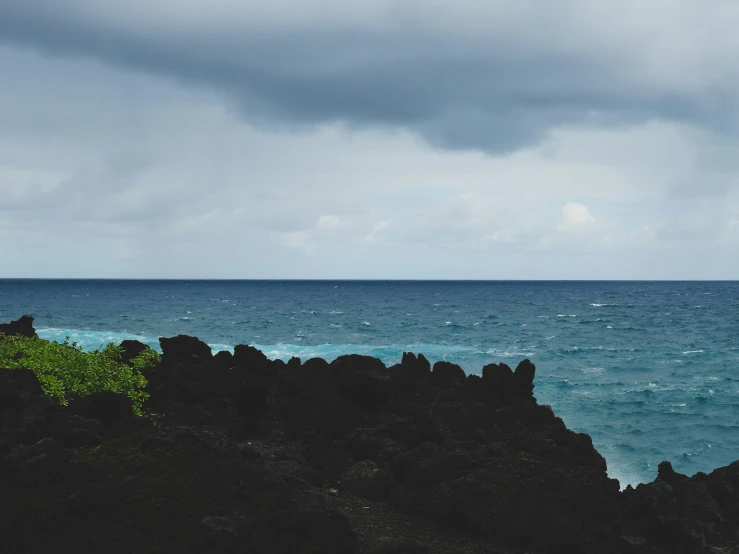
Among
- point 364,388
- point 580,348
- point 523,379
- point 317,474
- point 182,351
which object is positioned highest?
point 182,351

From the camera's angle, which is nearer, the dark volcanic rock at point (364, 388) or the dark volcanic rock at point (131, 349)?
the dark volcanic rock at point (364, 388)

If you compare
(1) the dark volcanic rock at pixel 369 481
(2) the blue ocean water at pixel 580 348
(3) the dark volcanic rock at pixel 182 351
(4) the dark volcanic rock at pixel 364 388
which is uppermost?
(3) the dark volcanic rock at pixel 182 351

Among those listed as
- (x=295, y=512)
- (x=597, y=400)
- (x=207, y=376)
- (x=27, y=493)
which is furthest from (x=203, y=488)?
(x=597, y=400)

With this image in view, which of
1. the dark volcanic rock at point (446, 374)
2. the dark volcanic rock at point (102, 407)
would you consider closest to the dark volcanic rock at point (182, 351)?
the dark volcanic rock at point (102, 407)

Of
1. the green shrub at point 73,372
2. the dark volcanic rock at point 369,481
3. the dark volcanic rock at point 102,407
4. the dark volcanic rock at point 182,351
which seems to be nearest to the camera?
the dark volcanic rock at point 102,407

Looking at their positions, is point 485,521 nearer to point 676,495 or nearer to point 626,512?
point 626,512

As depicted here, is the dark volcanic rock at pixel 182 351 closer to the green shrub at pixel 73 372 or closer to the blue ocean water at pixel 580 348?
the green shrub at pixel 73 372

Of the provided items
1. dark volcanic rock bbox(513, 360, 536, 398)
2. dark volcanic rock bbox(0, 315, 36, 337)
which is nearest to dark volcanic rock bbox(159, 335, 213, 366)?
dark volcanic rock bbox(0, 315, 36, 337)

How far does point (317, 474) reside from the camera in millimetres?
11805

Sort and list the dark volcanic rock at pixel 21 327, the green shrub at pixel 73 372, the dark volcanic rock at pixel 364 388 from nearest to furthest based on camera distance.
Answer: the green shrub at pixel 73 372 → the dark volcanic rock at pixel 364 388 → the dark volcanic rock at pixel 21 327

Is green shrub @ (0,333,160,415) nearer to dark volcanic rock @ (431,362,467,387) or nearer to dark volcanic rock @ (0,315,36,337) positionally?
dark volcanic rock @ (0,315,36,337)

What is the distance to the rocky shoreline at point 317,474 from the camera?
7.56 meters

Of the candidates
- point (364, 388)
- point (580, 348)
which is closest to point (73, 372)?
point (364, 388)

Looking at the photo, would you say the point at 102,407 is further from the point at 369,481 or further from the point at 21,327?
the point at 21,327
